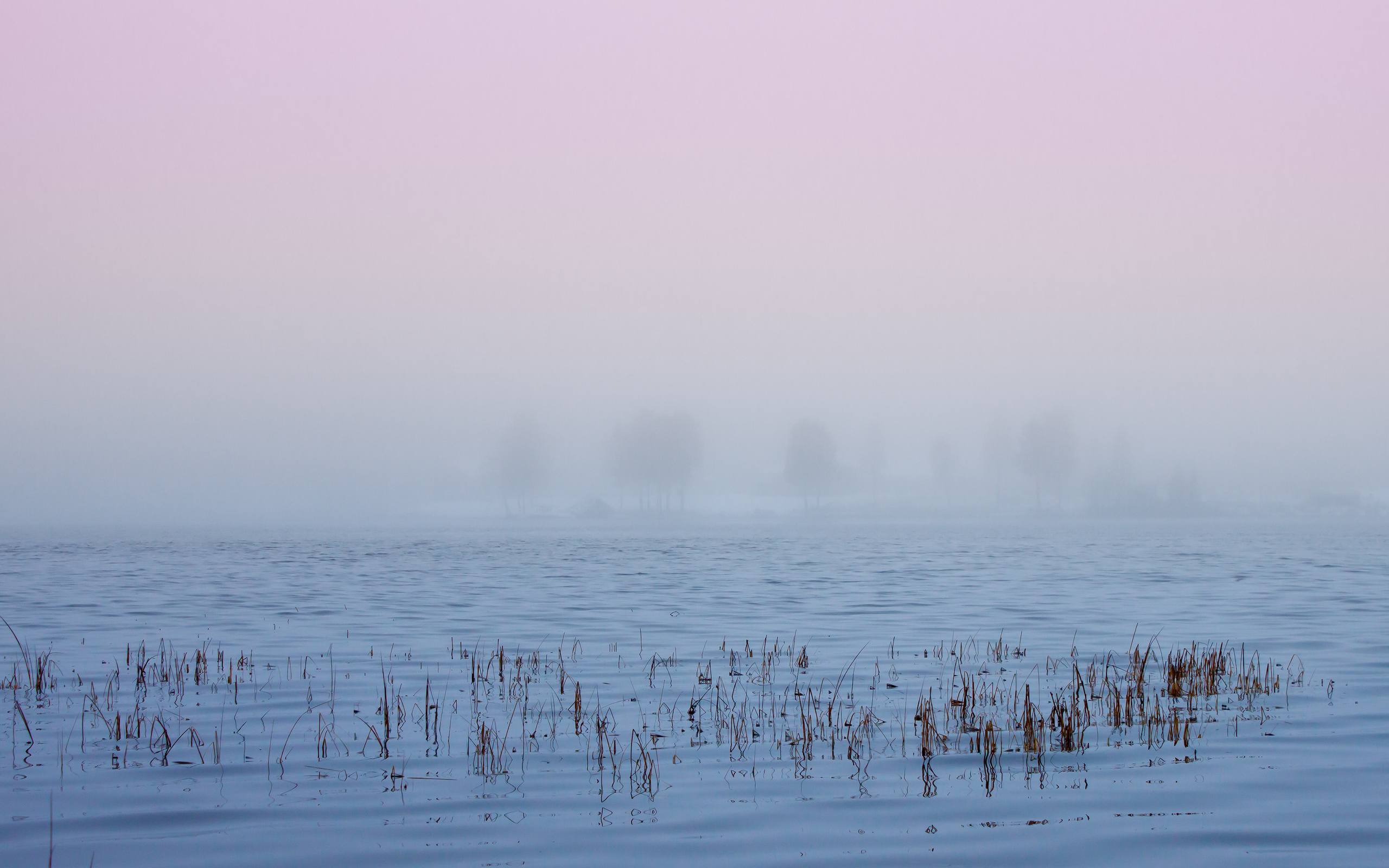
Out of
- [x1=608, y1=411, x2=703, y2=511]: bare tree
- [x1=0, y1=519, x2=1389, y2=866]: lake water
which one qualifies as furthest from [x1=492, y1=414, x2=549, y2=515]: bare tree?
[x1=0, y1=519, x2=1389, y2=866]: lake water

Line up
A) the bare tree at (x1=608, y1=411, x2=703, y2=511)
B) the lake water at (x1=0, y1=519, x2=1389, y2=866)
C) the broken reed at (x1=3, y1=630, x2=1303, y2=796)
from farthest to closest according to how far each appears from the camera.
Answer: the bare tree at (x1=608, y1=411, x2=703, y2=511) < the broken reed at (x1=3, y1=630, x2=1303, y2=796) < the lake water at (x1=0, y1=519, x2=1389, y2=866)

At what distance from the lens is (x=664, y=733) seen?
11.5m

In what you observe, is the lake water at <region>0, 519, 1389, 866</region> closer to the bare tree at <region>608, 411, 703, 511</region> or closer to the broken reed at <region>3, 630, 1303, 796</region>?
the broken reed at <region>3, 630, 1303, 796</region>

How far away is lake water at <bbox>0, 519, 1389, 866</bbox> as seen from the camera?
7.89 m

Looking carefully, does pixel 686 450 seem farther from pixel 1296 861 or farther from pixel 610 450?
pixel 1296 861

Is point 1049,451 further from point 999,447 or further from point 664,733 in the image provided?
point 664,733

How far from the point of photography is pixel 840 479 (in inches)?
7426

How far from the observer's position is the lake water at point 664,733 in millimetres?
7895

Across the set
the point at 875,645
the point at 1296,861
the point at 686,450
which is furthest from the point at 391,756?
the point at 686,450

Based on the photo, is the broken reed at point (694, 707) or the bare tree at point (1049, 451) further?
the bare tree at point (1049, 451)

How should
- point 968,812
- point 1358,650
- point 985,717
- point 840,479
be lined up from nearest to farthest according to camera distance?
point 968,812
point 985,717
point 1358,650
point 840,479

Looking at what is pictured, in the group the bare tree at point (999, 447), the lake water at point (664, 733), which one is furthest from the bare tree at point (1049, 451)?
the lake water at point (664, 733)

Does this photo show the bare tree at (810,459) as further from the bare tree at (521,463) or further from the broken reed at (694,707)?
the broken reed at (694,707)

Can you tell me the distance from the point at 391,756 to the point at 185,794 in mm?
1896
